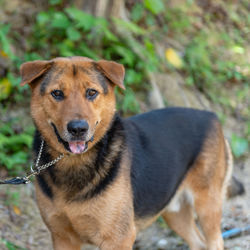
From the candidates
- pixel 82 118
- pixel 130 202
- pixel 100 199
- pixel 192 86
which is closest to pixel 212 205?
pixel 130 202

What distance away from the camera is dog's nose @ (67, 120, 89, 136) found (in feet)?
10.6

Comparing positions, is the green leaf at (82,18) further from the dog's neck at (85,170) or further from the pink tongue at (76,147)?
the pink tongue at (76,147)

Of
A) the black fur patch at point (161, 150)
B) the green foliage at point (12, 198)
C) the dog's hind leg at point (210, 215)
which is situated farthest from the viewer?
the green foliage at point (12, 198)

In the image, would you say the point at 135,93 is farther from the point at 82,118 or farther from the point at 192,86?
the point at 82,118

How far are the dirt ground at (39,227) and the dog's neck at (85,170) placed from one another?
136 centimetres

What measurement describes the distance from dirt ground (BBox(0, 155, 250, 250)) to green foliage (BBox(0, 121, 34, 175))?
0.35 meters

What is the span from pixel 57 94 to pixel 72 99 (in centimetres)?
17

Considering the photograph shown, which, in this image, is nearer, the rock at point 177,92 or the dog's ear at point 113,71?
the dog's ear at point 113,71

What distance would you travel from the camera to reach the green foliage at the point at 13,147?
5766 millimetres

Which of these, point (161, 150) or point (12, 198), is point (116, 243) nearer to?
point (161, 150)

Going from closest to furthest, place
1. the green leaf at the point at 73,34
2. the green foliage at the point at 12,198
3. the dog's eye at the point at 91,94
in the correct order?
1. the dog's eye at the point at 91,94
2. the green foliage at the point at 12,198
3. the green leaf at the point at 73,34

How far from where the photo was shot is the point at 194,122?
475 centimetres

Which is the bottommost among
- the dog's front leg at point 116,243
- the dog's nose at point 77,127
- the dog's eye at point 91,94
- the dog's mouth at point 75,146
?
the dog's front leg at point 116,243

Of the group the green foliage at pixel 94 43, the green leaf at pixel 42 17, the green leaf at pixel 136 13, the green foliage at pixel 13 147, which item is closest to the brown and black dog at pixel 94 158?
the green foliage at pixel 13 147
